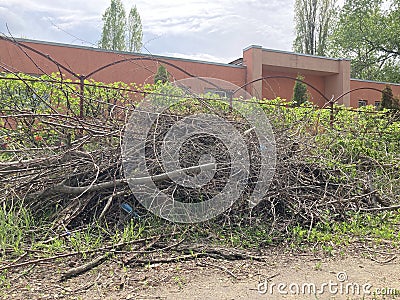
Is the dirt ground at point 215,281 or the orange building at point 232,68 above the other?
the orange building at point 232,68

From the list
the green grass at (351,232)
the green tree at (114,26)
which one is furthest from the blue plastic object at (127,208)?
the green tree at (114,26)

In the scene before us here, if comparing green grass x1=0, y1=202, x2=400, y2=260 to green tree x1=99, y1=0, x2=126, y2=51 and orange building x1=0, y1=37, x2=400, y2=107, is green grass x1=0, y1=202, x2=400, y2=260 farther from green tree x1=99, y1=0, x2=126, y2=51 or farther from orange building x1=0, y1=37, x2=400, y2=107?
green tree x1=99, y1=0, x2=126, y2=51

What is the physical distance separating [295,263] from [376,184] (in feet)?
8.86

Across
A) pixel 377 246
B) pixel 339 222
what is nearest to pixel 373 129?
pixel 339 222

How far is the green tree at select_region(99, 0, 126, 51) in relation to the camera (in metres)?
30.1

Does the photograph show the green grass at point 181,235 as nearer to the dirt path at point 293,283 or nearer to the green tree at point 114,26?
the dirt path at point 293,283

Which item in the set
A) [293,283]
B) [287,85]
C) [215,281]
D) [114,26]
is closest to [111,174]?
[215,281]

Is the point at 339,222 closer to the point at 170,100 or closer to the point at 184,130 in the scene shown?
the point at 184,130

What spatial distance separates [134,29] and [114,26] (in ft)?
5.08

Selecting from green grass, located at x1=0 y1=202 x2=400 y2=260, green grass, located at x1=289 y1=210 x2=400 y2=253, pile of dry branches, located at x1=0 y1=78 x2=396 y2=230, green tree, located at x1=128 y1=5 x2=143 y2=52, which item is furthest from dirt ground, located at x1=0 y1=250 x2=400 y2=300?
green tree, located at x1=128 y1=5 x2=143 y2=52

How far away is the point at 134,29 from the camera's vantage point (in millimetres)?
31625

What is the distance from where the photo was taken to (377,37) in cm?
3028

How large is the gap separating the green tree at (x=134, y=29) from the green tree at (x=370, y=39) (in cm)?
1458

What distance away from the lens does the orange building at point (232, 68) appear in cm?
1138
